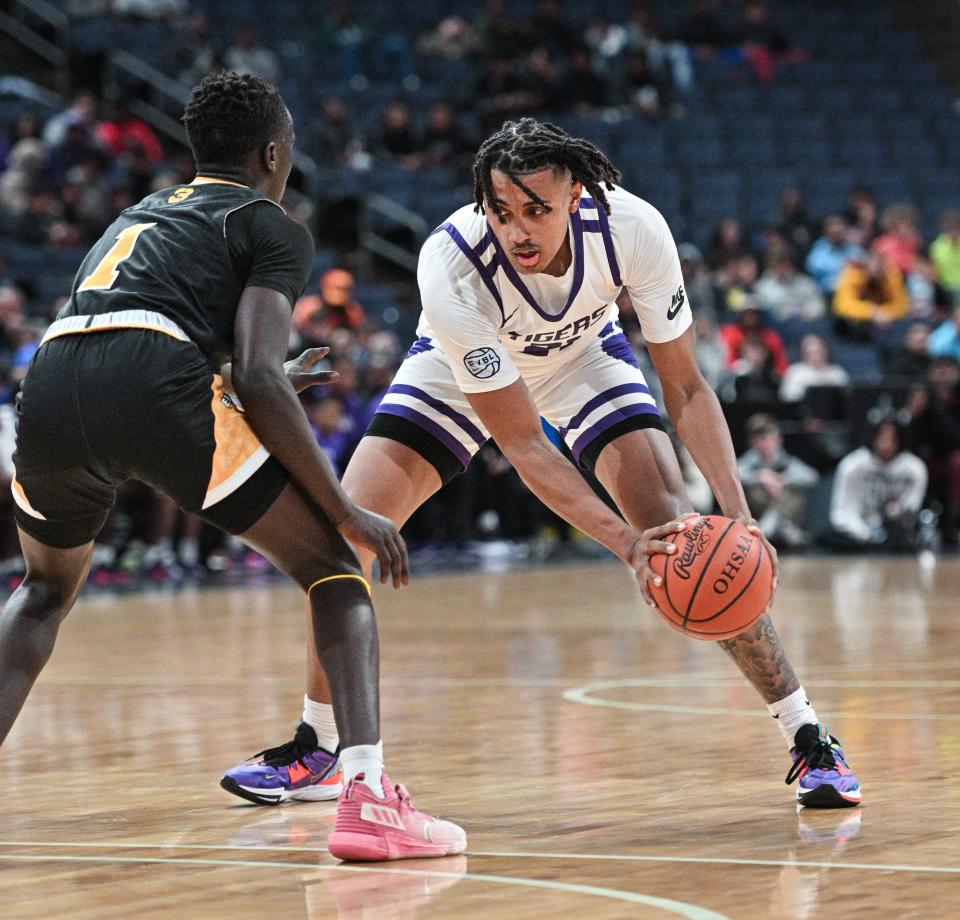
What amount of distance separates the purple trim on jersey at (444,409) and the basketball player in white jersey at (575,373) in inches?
9.4

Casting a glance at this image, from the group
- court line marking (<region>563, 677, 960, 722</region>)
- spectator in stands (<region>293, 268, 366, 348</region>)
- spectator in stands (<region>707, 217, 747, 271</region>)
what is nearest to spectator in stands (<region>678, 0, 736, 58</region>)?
spectator in stands (<region>707, 217, 747, 271</region>)

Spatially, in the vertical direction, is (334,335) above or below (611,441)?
above

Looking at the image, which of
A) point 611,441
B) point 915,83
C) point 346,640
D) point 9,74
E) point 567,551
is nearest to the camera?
point 346,640

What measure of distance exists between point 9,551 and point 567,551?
5403mm

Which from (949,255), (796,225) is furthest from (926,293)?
(796,225)

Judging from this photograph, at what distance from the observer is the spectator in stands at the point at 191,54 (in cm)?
1900

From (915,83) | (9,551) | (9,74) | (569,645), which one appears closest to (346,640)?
(569,645)

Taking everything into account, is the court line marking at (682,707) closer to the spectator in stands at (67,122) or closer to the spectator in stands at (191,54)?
the spectator in stands at (67,122)

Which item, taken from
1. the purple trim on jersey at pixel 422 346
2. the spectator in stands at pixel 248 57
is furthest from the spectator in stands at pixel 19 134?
the purple trim on jersey at pixel 422 346

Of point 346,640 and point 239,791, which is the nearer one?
point 346,640

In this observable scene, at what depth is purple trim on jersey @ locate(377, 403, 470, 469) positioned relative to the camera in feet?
17.7

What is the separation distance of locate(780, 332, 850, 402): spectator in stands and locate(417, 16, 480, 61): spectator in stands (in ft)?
22.0

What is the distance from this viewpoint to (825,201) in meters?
20.0

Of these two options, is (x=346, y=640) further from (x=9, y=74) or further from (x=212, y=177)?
(x=9, y=74)
